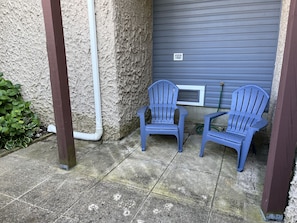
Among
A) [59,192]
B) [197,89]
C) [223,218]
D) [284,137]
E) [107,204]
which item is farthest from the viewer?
[197,89]

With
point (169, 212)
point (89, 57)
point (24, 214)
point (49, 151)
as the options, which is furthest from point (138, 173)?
point (89, 57)

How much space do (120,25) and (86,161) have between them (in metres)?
1.85

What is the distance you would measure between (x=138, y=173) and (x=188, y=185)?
1.82 feet

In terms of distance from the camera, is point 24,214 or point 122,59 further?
point 122,59

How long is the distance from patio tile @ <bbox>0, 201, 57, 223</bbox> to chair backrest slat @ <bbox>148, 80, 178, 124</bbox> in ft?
6.21

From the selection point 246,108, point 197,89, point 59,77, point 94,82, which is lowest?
point 246,108

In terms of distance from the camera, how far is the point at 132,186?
2.03m

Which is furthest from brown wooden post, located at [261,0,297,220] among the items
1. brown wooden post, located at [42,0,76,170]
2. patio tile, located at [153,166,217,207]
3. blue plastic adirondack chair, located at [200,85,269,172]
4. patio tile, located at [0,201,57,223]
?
brown wooden post, located at [42,0,76,170]

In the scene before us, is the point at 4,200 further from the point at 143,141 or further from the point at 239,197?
the point at 239,197

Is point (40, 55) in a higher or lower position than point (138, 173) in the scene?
higher

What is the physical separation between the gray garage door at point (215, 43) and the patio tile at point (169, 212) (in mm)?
2221

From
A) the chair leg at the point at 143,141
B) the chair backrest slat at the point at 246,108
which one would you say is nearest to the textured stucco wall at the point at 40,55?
the chair leg at the point at 143,141

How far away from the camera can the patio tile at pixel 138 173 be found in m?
2.09

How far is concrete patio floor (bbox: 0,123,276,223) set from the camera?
1658mm
